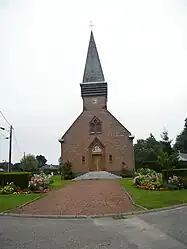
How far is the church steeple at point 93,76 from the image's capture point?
43062 millimetres

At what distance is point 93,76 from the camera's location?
148 ft

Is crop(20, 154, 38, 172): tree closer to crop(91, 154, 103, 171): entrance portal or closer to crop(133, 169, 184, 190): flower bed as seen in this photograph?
crop(91, 154, 103, 171): entrance portal

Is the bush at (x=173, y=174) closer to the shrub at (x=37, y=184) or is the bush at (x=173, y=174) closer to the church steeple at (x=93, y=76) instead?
the shrub at (x=37, y=184)

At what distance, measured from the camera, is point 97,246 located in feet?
19.3

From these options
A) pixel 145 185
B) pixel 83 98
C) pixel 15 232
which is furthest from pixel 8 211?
pixel 83 98

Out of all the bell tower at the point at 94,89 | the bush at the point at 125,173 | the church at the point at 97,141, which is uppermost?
the bell tower at the point at 94,89

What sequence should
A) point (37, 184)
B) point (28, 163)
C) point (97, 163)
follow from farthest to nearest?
point (28, 163) → point (97, 163) → point (37, 184)

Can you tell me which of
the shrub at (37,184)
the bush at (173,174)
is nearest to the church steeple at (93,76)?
the bush at (173,174)

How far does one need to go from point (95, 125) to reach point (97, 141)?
241 cm

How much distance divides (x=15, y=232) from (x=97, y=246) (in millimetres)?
2630

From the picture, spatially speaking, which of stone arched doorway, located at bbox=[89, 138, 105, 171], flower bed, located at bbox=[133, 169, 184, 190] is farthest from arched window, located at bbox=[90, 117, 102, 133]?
flower bed, located at bbox=[133, 169, 184, 190]

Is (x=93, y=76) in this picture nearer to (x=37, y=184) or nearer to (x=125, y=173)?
(x=125, y=173)

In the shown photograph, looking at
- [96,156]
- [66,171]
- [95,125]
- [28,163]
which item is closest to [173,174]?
[66,171]

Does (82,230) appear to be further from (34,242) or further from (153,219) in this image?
(153,219)
